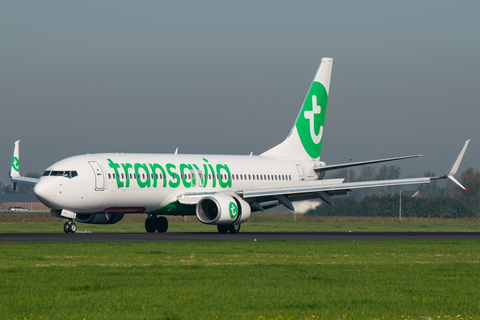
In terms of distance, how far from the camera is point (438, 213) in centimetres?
7581

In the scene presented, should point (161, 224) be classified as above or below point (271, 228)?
above

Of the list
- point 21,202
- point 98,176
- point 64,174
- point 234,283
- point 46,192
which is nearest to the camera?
point 234,283

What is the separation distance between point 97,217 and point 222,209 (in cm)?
725

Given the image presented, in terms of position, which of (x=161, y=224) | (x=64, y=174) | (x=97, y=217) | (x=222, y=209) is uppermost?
(x=64, y=174)

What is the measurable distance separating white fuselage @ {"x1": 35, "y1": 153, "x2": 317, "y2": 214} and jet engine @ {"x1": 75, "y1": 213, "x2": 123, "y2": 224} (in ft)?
7.19

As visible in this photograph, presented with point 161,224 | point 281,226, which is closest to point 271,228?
point 281,226

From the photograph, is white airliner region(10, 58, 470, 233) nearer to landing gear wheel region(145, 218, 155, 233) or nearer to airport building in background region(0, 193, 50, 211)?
landing gear wheel region(145, 218, 155, 233)

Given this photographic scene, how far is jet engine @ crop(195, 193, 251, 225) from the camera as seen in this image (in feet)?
123

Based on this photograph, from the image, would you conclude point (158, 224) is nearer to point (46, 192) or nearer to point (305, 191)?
point (46, 192)

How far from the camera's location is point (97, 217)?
39781mm

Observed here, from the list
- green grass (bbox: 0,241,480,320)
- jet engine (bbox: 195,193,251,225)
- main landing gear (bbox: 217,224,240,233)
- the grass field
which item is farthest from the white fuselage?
green grass (bbox: 0,241,480,320)

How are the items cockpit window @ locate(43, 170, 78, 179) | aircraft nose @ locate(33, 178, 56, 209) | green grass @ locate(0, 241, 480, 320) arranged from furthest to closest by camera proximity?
1. cockpit window @ locate(43, 170, 78, 179)
2. aircraft nose @ locate(33, 178, 56, 209)
3. green grass @ locate(0, 241, 480, 320)

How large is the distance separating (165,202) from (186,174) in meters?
2.08

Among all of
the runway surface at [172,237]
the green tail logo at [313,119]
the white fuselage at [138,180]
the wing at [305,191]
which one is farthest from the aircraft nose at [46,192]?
the green tail logo at [313,119]
